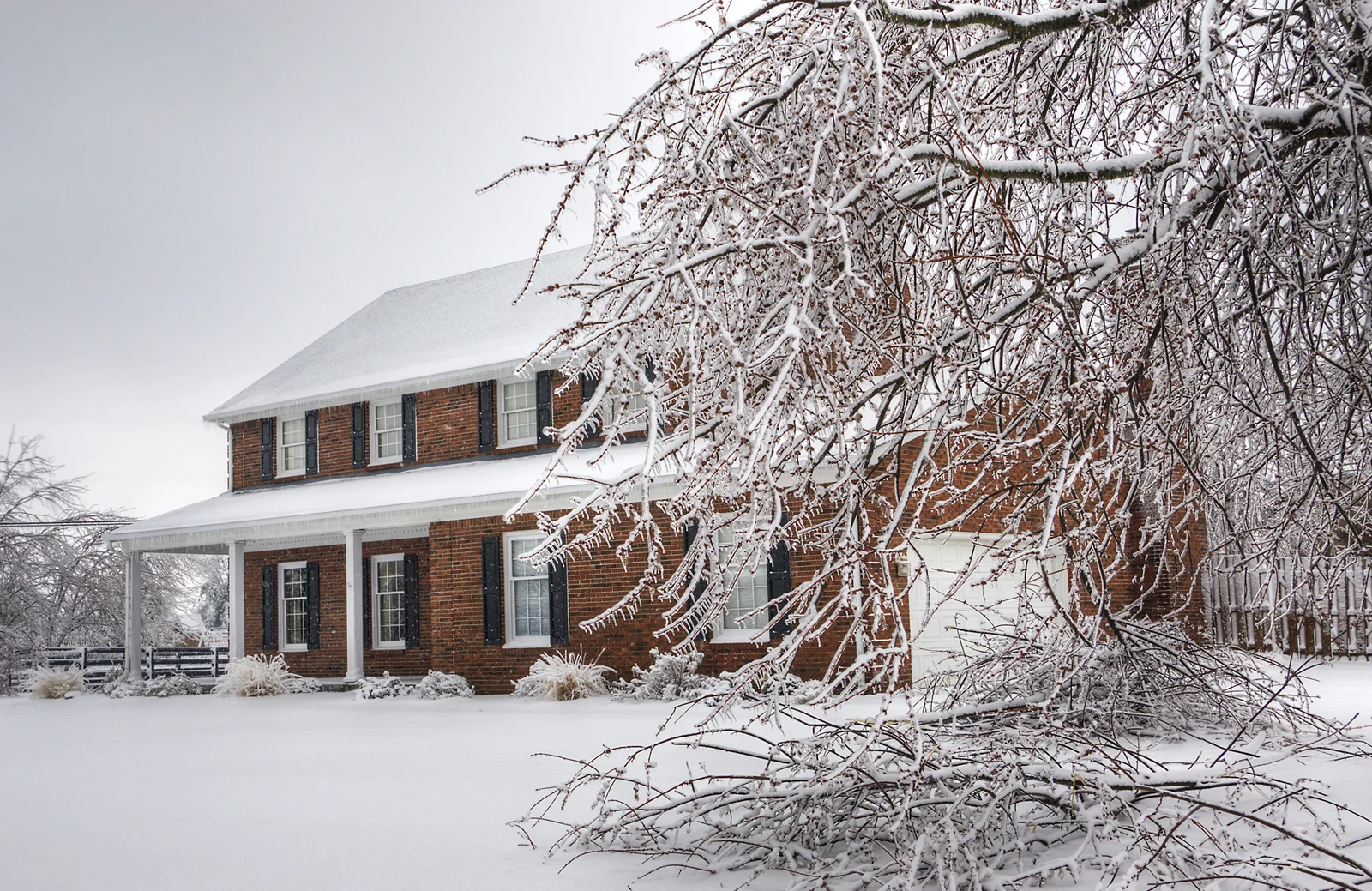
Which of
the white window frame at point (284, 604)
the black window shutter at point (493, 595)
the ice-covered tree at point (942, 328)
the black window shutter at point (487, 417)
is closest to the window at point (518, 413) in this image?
the black window shutter at point (487, 417)

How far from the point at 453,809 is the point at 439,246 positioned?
71206 millimetres

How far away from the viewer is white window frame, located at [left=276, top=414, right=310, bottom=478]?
74.4 feet

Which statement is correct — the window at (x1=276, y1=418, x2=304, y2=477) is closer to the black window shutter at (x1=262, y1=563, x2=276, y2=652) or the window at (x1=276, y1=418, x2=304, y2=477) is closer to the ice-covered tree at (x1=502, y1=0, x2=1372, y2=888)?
the black window shutter at (x1=262, y1=563, x2=276, y2=652)

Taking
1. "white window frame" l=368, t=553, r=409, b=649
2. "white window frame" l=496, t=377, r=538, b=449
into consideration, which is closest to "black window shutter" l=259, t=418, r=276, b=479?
"white window frame" l=368, t=553, r=409, b=649

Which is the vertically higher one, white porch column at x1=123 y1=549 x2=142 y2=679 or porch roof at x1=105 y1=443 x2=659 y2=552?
porch roof at x1=105 y1=443 x2=659 y2=552

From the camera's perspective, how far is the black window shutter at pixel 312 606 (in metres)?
22.2

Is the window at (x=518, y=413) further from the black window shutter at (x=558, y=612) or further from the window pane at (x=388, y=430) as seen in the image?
the black window shutter at (x=558, y=612)

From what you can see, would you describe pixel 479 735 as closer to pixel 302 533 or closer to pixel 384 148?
pixel 302 533

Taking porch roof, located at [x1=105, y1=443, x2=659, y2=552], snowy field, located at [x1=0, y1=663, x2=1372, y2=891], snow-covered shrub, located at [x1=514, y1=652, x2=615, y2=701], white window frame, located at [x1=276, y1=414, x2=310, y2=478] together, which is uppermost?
white window frame, located at [x1=276, y1=414, x2=310, y2=478]

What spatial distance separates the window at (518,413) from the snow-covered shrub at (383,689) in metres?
4.31

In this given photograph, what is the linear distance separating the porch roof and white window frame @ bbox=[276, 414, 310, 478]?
1.19ft

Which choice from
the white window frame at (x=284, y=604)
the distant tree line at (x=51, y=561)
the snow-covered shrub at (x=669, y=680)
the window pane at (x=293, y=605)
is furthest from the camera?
the distant tree line at (x=51, y=561)

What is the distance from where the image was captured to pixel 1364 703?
11633 mm

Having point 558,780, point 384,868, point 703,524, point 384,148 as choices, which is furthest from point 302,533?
point 384,148
